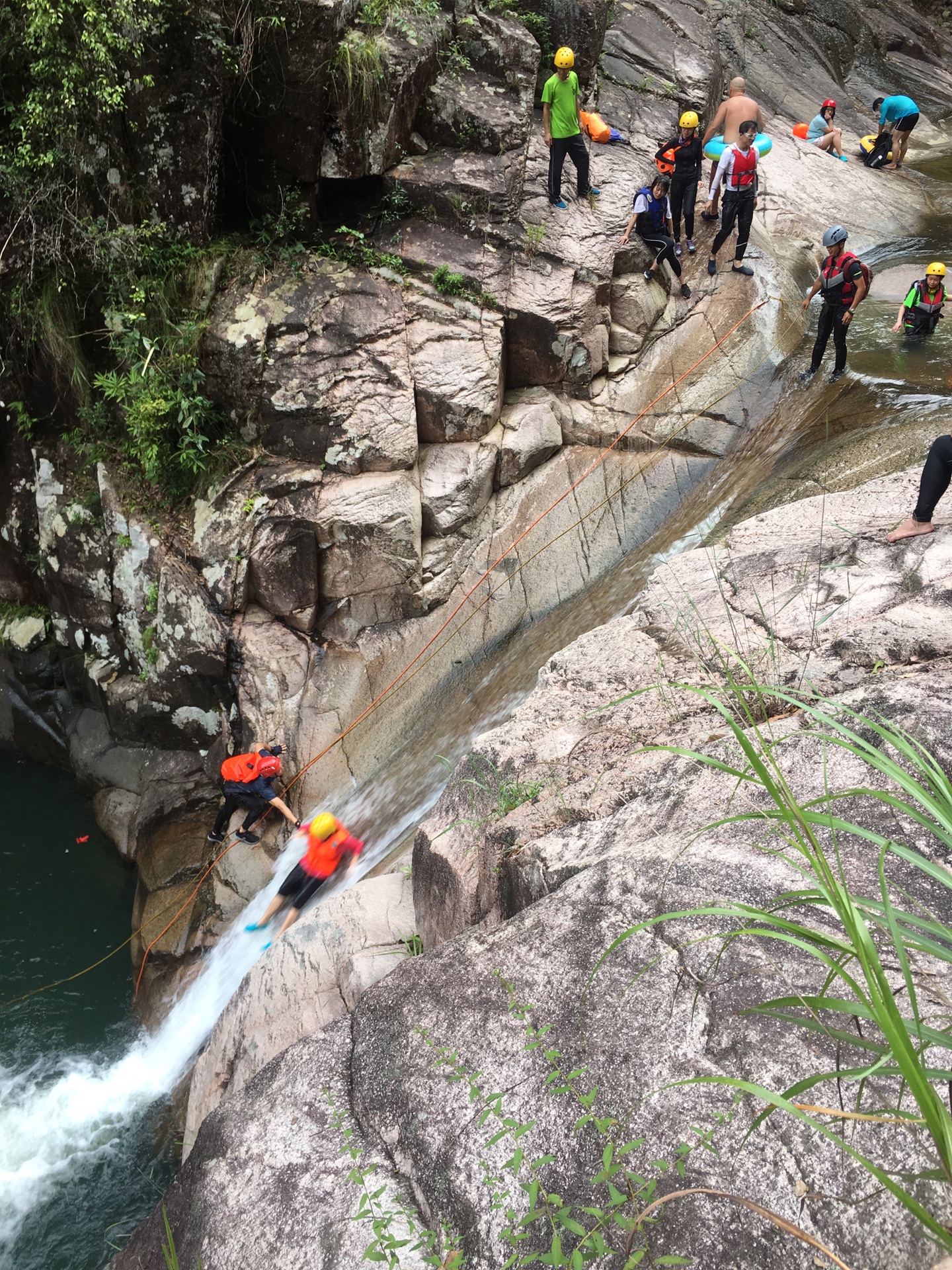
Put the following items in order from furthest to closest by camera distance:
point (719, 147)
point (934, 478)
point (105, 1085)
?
1. point (719, 147)
2. point (105, 1085)
3. point (934, 478)

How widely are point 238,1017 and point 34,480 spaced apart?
5534 mm

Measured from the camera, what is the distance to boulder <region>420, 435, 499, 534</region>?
7.11m

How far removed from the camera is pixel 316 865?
5980 mm

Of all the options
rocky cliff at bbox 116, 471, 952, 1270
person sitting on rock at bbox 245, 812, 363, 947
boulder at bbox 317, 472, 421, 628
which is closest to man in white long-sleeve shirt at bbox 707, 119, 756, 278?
boulder at bbox 317, 472, 421, 628

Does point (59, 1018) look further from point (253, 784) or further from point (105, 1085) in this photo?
point (253, 784)

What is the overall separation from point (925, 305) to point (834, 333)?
100 cm

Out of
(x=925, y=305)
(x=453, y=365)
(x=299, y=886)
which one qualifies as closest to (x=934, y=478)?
(x=925, y=305)

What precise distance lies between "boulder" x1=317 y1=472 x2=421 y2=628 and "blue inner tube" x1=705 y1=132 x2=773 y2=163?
5.83 meters

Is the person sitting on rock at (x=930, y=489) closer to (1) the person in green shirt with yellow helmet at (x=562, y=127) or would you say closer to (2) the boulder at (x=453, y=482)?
(2) the boulder at (x=453, y=482)

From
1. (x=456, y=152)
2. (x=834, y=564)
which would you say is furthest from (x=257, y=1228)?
(x=456, y=152)

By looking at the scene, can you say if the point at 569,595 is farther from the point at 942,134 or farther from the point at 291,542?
the point at 942,134

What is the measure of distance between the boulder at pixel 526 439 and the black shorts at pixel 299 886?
3.88m

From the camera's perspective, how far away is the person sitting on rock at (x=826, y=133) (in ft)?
35.9

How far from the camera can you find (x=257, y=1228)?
2.63 meters
